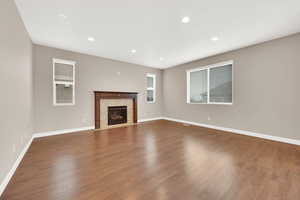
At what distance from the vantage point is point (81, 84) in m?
4.51

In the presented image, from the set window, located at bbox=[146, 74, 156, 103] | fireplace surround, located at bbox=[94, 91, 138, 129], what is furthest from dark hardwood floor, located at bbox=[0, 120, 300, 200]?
window, located at bbox=[146, 74, 156, 103]

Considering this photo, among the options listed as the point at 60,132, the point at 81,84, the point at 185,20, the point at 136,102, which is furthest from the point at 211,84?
the point at 60,132

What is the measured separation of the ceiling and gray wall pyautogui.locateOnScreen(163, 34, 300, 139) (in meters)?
0.38

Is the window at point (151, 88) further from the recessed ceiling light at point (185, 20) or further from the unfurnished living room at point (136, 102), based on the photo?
the recessed ceiling light at point (185, 20)

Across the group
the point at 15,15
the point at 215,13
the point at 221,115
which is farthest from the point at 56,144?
the point at 221,115

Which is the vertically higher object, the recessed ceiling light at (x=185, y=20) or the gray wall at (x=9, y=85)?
the recessed ceiling light at (x=185, y=20)

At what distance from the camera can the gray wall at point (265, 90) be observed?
311cm

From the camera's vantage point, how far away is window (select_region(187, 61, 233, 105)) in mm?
4477

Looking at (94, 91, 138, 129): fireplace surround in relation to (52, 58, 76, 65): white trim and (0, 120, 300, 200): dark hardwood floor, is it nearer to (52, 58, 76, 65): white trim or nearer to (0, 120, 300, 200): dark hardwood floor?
(52, 58, 76, 65): white trim

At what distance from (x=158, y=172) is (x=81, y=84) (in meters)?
4.01

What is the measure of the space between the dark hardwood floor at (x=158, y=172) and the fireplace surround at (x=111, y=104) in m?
1.74

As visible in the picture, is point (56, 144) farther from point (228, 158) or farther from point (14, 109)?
point (228, 158)

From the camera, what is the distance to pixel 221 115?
450cm

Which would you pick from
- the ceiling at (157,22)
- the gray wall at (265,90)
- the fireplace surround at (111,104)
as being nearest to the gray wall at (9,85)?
the ceiling at (157,22)
